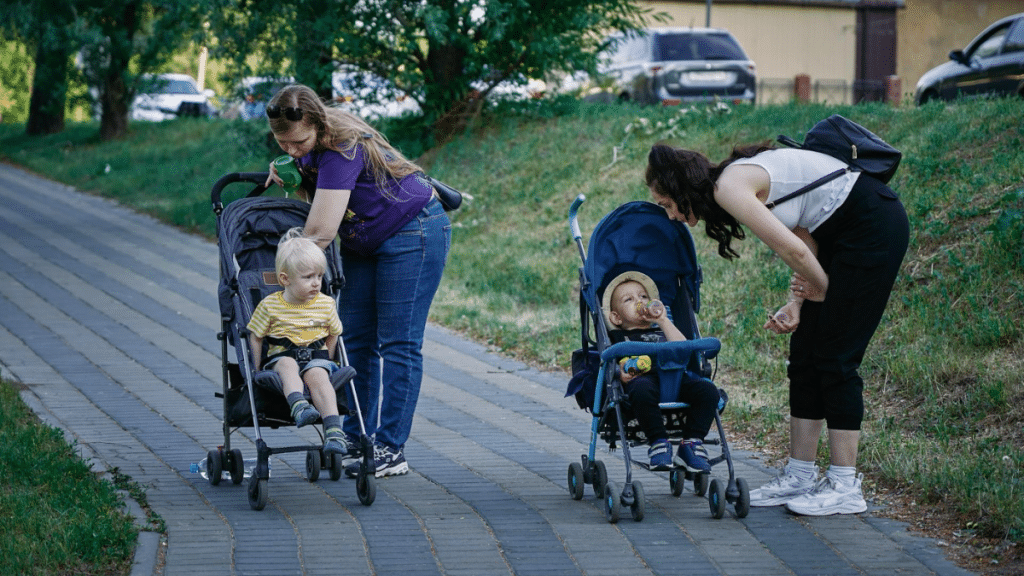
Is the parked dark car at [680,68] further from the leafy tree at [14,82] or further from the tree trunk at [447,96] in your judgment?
the leafy tree at [14,82]

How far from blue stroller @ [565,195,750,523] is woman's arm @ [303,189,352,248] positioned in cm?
108

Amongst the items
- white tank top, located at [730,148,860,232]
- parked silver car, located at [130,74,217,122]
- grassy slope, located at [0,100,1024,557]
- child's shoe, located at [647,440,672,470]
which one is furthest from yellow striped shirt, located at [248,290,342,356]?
Answer: parked silver car, located at [130,74,217,122]

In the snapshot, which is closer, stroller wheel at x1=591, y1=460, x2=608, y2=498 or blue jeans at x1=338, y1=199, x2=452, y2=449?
stroller wheel at x1=591, y1=460, x2=608, y2=498

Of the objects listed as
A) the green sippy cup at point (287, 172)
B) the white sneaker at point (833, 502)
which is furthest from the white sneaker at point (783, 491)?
the green sippy cup at point (287, 172)

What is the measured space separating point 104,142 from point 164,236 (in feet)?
34.9

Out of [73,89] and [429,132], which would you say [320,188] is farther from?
[73,89]

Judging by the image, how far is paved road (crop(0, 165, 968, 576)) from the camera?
4539 millimetres

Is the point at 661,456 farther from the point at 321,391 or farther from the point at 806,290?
the point at 321,391

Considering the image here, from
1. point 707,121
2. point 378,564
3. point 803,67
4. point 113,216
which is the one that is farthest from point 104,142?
point 378,564

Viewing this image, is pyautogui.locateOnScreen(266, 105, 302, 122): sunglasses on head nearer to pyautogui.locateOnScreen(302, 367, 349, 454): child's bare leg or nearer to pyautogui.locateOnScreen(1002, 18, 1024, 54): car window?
pyautogui.locateOnScreen(302, 367, 349, 454): child's bare leg

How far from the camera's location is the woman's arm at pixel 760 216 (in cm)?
473

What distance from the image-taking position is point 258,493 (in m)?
5.16

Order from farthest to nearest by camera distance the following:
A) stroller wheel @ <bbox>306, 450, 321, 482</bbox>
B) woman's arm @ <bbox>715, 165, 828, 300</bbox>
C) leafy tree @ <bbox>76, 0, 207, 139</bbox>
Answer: leafy tree @ <bbox>76, 0, 207, 139</bbox> < stroller wheel @ <bbox>306, 450, 321, 482</bbox> < woman's arm @ <bbox>715, 165, 828, 300</bbox>

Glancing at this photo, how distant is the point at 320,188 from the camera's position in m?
5.25
